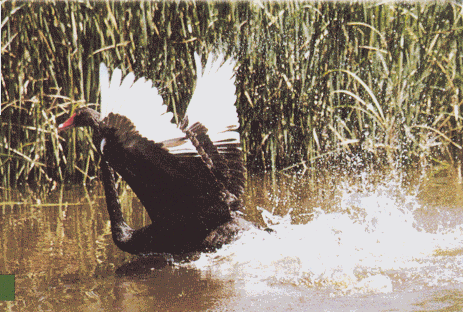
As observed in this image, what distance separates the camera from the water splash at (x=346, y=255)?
2.52 m

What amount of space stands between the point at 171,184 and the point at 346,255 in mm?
842

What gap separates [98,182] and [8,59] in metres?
1.03

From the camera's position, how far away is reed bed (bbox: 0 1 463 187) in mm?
4184

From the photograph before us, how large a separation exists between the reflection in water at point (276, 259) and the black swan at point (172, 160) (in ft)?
0.39

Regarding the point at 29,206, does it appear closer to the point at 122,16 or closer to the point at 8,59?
the point at 8,59

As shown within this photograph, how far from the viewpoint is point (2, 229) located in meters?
3.50

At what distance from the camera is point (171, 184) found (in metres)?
2.70


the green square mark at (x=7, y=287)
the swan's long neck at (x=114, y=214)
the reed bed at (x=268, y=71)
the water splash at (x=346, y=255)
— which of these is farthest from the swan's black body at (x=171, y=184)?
the reed bed at (x=268, y=71)

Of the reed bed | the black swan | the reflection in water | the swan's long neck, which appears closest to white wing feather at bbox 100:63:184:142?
the black swan

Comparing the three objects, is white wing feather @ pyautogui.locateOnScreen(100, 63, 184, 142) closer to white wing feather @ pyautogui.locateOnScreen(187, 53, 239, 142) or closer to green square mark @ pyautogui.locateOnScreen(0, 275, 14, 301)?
white wing feather @ pyautogui.locateOnScreen(187, 53, 239, 142)

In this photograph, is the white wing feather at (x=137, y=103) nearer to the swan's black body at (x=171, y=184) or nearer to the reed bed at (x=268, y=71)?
the swan's black body at (x=171, y=184)

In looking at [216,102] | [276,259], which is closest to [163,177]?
[216,102]

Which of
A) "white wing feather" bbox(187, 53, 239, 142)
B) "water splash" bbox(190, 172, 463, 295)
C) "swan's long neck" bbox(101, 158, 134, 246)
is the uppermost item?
"white wing feather" bbox(187, 53, 239, 142)

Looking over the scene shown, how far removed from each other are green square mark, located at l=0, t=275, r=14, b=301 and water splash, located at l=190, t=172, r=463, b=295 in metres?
0.79
